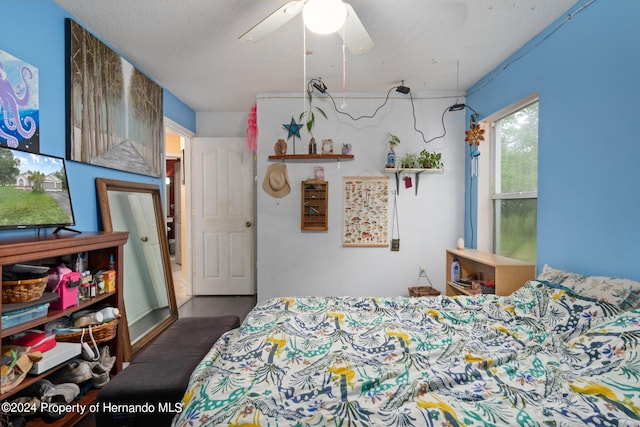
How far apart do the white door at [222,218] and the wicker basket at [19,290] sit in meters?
2.60

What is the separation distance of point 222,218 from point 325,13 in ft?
9.93

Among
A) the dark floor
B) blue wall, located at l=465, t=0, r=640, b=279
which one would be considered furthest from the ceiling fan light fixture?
the dark floor

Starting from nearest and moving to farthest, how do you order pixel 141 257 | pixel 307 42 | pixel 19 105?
pixel 19 105
pixel 307 42
pixel 141 257

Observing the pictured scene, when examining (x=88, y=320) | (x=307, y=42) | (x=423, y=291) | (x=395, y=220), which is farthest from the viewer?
(x=395, y=220)

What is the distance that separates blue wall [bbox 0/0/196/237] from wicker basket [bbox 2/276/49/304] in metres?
0.40

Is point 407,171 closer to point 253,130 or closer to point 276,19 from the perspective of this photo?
point 253,130

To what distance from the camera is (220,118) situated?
158 inches

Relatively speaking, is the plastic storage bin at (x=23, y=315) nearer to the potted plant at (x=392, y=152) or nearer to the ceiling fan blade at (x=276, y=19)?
the ceiling fan blade at (x=276, y=19)

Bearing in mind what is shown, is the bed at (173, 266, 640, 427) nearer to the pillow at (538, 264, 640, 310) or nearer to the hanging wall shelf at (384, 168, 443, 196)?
the pillow at (538, 264, 640, 310)

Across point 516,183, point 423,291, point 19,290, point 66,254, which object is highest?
point 516,183

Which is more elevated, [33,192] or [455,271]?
[33,192]

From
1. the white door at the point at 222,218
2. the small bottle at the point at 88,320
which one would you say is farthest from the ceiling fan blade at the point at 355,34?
the white door at the point at 222,218

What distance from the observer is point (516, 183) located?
8.62 ft

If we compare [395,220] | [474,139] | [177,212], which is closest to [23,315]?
[395,220]
